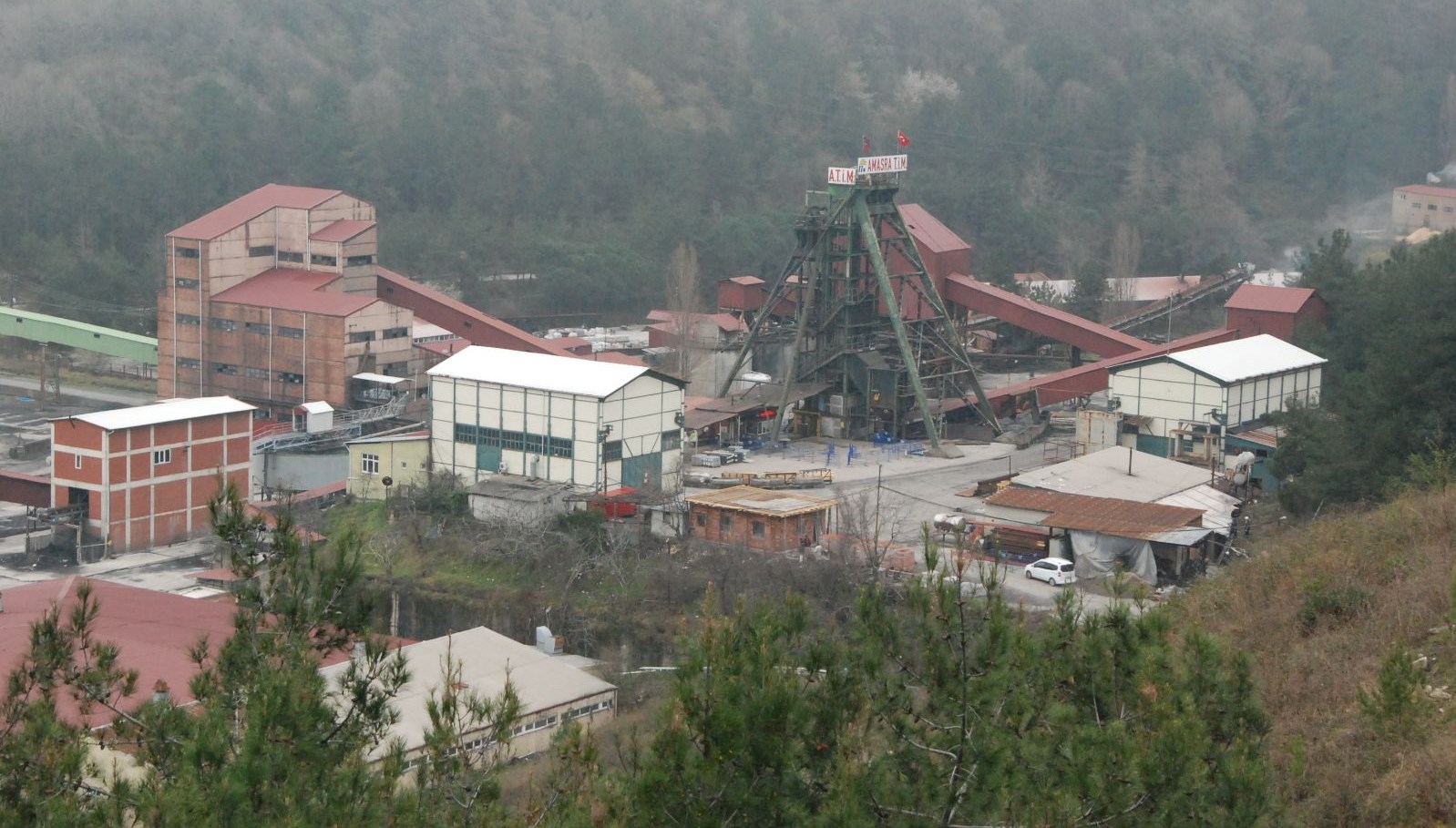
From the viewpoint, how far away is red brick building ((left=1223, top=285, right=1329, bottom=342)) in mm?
24781

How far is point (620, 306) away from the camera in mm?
35625

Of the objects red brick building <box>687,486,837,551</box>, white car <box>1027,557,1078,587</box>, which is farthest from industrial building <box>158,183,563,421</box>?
white car <box>1027,557,1078,587</box>

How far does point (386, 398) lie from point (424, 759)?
18.3 meters

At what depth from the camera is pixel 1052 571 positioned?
16.3m

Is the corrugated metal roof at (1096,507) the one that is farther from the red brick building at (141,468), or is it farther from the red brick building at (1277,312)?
the red brick building at (141,468)

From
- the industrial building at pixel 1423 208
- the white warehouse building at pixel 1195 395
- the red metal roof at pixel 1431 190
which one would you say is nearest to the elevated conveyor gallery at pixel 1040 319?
the white warehouse building at pixel 1195 395

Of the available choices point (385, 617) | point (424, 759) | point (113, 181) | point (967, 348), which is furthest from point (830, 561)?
point (113, 181)

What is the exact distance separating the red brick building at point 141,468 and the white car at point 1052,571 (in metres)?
8.36

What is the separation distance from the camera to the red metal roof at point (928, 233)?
90.6 feet

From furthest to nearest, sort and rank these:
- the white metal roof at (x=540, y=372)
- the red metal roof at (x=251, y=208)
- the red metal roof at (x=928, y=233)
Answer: the red metal roof at (x=928, y=233)
the red metal roof at (x=251, y=208)
the white metal roof at (x=540, y=372)

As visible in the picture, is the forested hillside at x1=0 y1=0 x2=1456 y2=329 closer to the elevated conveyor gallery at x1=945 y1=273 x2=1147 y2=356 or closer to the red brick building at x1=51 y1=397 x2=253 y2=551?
the elevated conveyor gallery at x1=945 y1=273 x2=1147 y2=356

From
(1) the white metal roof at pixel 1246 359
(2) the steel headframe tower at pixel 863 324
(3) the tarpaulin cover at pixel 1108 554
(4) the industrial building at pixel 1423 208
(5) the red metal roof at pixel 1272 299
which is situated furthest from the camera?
(4) the industrial building at pixel 1423 208

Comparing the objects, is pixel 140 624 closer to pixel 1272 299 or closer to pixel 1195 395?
pixel 1195 395

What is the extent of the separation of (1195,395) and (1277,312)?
4520 millimetres
